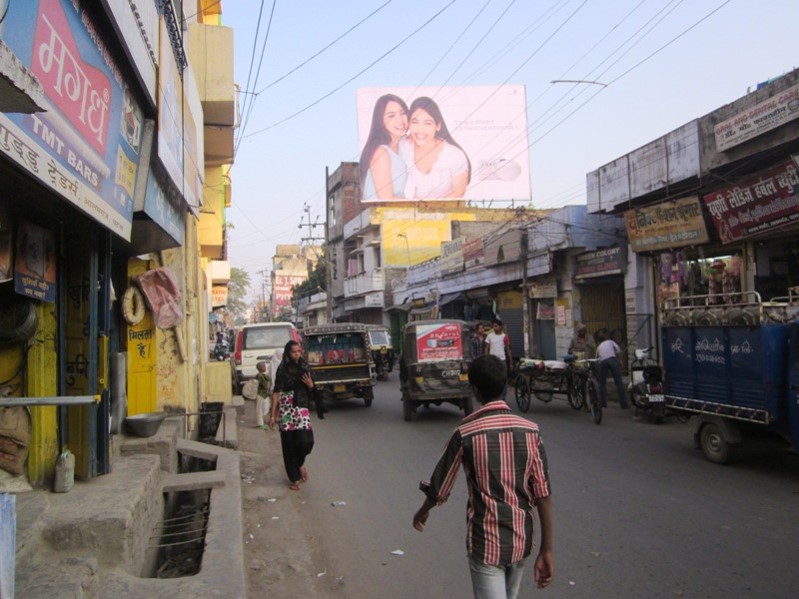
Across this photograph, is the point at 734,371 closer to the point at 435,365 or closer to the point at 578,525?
the point at 578,525

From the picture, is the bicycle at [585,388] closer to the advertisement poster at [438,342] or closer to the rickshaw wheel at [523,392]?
the rickshaw wheel at [523,392]

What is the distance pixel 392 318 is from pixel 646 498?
41.9m

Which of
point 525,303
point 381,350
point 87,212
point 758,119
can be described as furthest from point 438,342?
point 381,350

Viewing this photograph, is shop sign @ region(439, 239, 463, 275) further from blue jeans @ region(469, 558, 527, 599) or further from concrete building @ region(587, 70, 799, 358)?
blue jeans @ region(469, 558, 527, 599)

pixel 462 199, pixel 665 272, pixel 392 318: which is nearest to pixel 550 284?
pixel 665 272

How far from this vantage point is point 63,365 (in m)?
6.22

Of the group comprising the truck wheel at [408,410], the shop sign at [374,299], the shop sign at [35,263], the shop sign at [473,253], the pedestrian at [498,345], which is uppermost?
the shop sign at [473,253]

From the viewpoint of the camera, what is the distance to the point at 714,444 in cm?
903

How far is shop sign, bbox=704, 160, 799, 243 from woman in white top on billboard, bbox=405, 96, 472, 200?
3770 centimetres

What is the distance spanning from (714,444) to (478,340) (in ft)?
34.4

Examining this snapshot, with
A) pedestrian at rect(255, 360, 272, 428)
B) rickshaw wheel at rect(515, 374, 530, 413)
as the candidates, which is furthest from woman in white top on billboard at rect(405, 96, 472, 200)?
pedestrian at rect(255, 360, 272, 428)

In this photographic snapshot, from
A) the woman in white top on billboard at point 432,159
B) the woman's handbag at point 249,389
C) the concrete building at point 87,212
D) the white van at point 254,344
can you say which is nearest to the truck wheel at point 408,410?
the concrete building at point 87,212

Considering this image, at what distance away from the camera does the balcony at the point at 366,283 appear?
4950 centimetres

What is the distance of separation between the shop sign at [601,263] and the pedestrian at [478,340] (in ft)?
12.8
